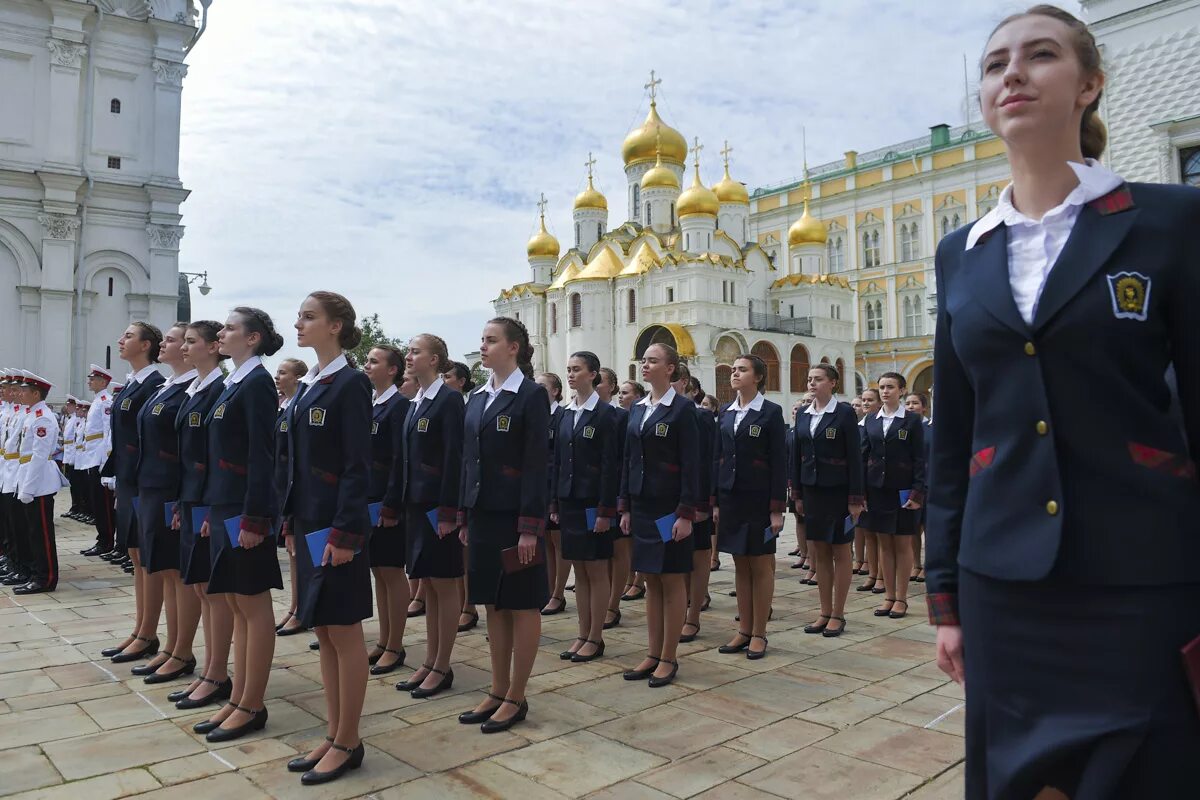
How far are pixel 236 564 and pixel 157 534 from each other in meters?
1.48

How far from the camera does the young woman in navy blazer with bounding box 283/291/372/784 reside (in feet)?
13.1

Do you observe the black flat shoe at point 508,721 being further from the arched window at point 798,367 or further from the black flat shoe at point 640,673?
the arched window at point 798,367

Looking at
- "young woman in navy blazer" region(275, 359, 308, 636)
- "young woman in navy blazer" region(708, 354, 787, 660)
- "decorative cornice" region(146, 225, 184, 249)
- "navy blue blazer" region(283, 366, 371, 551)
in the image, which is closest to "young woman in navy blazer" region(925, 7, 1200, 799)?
"navy blue blazer" region(283, 366, 371, 551)

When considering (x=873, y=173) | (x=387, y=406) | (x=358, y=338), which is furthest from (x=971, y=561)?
(x=873, y=173)

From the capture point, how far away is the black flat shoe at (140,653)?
5957 millimetres

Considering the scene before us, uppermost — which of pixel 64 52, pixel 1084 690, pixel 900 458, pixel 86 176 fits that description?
pixel 64 52

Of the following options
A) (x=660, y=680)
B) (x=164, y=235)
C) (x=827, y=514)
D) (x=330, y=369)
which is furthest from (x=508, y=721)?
(x=164, y=235)

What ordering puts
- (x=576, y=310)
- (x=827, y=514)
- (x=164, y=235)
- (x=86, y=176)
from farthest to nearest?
(x=576, y=310) → (x=164, y=235) → (x=86, y=176) → (x=827, y=514)

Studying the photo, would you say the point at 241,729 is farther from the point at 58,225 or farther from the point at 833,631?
the point at 58,225

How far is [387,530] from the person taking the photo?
6.09 meters

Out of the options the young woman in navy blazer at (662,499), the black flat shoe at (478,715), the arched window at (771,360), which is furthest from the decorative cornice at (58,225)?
the arched window at (771,360)

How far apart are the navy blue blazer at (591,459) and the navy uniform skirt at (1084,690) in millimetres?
4774

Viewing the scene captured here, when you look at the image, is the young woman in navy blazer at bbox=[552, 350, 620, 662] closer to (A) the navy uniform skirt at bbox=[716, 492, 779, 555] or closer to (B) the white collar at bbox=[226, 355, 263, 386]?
(A) the navy uniform skirt at bbox=[716, 492, 779, 555]

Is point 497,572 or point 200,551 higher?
point 200,551
